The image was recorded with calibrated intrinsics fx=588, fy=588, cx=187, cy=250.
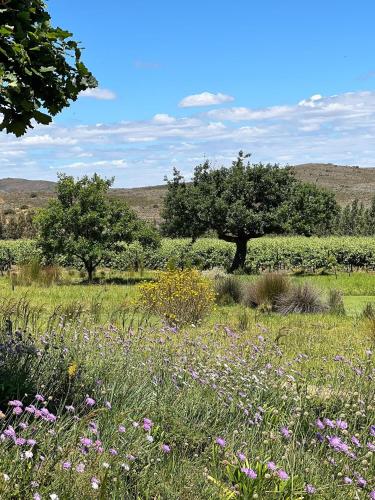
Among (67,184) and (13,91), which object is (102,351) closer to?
(13,91)

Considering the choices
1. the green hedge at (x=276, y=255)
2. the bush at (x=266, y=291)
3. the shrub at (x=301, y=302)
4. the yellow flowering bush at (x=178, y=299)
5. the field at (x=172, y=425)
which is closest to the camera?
the field at (x=172, y=425)

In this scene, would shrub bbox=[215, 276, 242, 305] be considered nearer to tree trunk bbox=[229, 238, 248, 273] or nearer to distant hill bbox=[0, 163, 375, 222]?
tree trunk bbox=[229, 238, 248, 273]

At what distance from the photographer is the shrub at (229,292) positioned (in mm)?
16016

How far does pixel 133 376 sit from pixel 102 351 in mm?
938

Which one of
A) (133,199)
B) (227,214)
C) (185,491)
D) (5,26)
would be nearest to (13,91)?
(5,26)

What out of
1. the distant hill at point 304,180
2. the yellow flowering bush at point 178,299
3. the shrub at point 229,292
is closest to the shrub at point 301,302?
the shrub at point 229,292

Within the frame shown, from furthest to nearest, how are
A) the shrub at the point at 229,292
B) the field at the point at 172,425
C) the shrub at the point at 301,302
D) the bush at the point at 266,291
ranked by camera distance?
the shrub at the point at 229,292 < the bush at the point at 266,291 < the shrub at the point at 301,302 < the field at the point at 172,425

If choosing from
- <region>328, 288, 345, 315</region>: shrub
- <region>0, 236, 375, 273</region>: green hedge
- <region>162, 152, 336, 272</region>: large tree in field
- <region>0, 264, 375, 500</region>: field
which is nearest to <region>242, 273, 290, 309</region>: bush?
<region>328, 288, 345, 315</region>: shrub

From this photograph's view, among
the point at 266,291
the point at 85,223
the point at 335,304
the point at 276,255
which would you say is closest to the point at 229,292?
the point at 266,291

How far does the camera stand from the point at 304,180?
101750 mm

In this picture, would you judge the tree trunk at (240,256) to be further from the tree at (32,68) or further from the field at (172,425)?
the tree at (32,68)

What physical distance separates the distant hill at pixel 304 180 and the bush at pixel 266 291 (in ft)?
176

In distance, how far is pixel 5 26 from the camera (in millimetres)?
3238

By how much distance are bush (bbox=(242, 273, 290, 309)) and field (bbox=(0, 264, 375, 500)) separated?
8.33 meters
